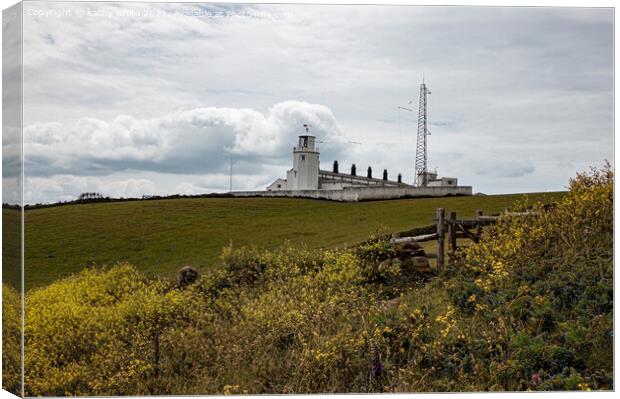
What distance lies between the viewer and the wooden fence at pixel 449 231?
11797 millimetres

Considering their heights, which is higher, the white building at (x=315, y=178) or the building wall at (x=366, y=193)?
the white building at (x=315, y=178)

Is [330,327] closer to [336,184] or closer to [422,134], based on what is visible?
[336,184]

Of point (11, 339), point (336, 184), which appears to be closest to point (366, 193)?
point (336, 184)

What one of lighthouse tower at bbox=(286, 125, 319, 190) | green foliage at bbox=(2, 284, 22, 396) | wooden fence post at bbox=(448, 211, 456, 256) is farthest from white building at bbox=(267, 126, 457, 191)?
green foliage at bbox=(2, 284, 22, 396)

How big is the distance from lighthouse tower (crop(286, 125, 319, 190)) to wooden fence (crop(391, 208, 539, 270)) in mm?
1848

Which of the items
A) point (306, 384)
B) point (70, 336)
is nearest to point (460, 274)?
point (306, 384)

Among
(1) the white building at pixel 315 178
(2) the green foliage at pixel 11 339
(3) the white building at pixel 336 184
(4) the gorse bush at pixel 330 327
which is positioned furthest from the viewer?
(3) the white building at pixel 336 184

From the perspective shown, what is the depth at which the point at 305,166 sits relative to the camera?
1052 centimetres

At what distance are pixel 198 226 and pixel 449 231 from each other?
13.2 ft

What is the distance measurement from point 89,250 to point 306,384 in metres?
3.58

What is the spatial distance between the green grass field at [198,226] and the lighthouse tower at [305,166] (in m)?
0.29

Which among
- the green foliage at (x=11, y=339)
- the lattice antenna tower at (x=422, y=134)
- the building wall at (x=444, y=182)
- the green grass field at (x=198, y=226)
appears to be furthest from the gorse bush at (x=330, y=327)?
the lattice antenna tower at (x=422, y=134)

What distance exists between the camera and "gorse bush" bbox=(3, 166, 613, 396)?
920 centimetres

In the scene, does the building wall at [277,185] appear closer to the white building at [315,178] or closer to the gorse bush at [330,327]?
the white building at [315,178]
